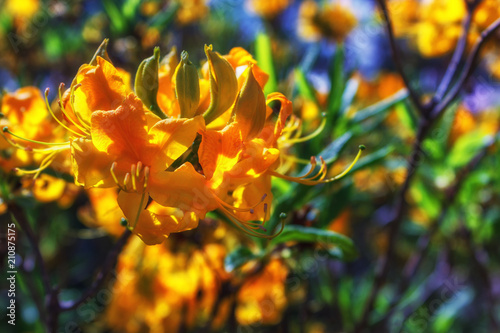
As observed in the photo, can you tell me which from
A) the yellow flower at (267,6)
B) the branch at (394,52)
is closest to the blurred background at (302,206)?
the branch at (394,52)

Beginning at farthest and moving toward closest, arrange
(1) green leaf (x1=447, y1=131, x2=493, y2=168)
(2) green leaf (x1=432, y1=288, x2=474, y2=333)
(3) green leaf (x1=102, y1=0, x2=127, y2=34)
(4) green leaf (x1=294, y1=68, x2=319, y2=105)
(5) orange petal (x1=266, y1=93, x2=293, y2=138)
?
1. (2) green leaf (x1=432, y1=288, x2=474, y2=333)
2. (3) green leaf (x1=102, y1=0, x2=127, y2=34)
3. (1) green leaf (x1=447, y1=131, x2=493, y2=168)
4. (4) green leaf (x1=294, y1=68, x2=319, y2=105)
5. (5) orange petal (x1=266, y1=93, x2=293, y2=138)

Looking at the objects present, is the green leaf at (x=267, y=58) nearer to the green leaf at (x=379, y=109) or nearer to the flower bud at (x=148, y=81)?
the green leaf at (x=379, y=109)

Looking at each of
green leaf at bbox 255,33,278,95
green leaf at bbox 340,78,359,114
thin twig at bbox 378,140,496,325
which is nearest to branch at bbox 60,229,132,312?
green leaf at bbox 255,33,278,95

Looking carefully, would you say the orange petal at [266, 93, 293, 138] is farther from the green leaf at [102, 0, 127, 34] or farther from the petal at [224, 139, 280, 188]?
the green leaf at [102, 0, 127, 34]

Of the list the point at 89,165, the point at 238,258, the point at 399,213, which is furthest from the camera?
the point at 399,213

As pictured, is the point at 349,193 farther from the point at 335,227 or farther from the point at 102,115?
the point at 102,115

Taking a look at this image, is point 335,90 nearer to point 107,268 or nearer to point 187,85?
point 187,85

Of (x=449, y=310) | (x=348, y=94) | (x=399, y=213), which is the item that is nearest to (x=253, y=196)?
(x=399, y=213)
